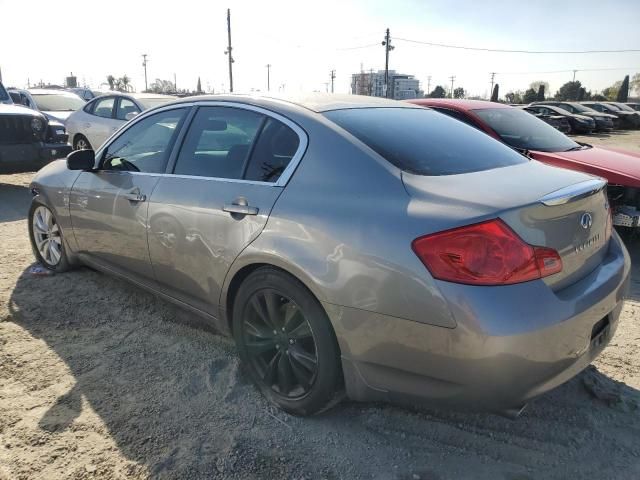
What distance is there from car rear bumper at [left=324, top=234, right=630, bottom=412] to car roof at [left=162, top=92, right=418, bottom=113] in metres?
1.18

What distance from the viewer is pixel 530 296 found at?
196 cm

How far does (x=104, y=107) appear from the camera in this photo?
9.88 metres

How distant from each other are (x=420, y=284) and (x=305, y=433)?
1.04 m

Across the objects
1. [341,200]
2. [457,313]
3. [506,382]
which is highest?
[341,200]

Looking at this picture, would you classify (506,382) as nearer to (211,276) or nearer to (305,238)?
(305,238)

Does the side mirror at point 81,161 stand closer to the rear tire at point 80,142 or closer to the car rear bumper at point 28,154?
the car rear bumper at point 28,154

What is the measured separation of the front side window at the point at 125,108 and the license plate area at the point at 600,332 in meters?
8.61

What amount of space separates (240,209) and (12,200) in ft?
21.7

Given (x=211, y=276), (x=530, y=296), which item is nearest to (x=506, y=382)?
(x=530, y=296)

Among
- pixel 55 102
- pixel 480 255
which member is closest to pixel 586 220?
pixel 480 255

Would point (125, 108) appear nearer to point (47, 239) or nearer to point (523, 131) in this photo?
point (47, 239)

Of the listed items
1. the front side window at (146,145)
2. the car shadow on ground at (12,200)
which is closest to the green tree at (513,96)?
the car shadow on ground at (12,200)

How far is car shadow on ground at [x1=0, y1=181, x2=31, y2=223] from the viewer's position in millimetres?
6749

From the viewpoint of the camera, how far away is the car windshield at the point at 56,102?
13186 millimetres
